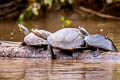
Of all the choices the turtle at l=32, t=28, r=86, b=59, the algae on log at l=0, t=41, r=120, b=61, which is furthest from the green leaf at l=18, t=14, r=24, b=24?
the turtle at l=32, t=28, r=86, b=59

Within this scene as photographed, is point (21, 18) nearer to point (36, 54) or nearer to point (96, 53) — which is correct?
point (36, 54)

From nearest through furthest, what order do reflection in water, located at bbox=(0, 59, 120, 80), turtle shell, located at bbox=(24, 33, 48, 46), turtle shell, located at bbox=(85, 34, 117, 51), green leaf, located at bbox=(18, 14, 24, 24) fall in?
1. reflection in water, located at bbox=(0, 59, 120, 80)
2. turtle shell, located at bbox=(85, 34, 117, 51)
3. turtle shell, located at bbox=(24, 33, 48, 46)
4. green leaf, located at bbox=(18, 14, 24, 24)

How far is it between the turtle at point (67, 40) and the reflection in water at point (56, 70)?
0.21 m

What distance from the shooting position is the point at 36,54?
6910mm

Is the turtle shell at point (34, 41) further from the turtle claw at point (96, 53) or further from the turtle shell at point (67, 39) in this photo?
the turtle claw at point (96, 53)

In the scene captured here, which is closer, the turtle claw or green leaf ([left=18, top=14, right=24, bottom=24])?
the turtle claw

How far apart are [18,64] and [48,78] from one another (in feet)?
4.44

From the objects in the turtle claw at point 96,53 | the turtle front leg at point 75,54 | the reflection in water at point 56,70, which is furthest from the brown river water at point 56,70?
the turtle claw at point 96,53

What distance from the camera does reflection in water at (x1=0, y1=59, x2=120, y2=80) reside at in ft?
16.9

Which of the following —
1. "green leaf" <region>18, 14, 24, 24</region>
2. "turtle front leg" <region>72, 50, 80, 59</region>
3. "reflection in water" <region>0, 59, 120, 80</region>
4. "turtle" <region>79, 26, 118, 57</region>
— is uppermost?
"green leaf" <region>18, 14, 24, 24</region>

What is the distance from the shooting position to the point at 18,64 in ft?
21.0

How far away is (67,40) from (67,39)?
19 millimetres

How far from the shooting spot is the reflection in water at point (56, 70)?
516 centimetres

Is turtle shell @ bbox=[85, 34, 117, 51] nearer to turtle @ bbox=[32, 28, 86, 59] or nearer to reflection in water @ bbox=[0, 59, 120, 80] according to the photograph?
turtle @ bbox=[32, 28, 86, 59]
